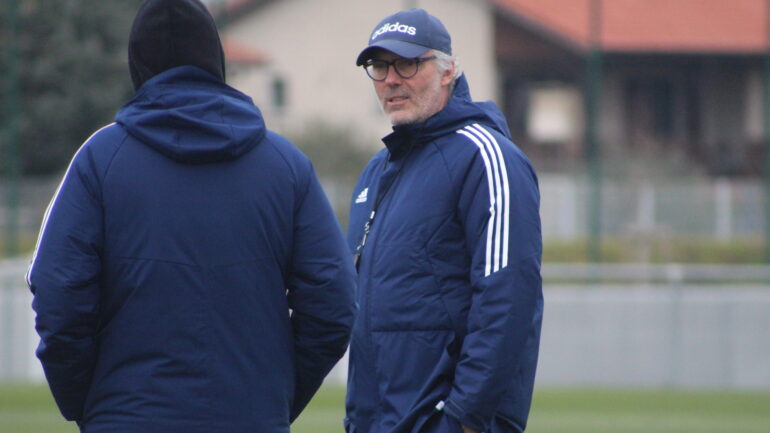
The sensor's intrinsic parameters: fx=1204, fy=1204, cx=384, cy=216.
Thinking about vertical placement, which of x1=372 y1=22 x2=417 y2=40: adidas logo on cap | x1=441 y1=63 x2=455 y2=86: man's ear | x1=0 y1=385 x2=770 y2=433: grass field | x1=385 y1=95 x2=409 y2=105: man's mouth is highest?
x1=372 y1=22 x2=417 y2=40: adidas logo on cap

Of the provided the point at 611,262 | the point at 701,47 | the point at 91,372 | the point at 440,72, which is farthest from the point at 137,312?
the point at 701,47

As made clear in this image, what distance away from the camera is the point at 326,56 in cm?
1894

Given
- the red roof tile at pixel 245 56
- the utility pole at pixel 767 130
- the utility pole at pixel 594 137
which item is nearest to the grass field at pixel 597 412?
the utility pole at pixel 594 137

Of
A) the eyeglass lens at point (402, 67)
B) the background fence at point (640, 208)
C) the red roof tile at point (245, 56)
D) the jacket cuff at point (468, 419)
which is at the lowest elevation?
the background fence at point (640, 208)

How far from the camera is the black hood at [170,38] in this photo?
2891 millimetres

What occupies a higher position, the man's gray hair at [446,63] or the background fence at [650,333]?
the man's gray hair at [446,63]

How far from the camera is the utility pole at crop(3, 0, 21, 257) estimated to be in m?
12.8

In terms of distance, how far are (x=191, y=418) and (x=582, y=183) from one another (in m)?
11.9

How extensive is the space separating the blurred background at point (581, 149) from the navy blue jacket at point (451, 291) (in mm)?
5619

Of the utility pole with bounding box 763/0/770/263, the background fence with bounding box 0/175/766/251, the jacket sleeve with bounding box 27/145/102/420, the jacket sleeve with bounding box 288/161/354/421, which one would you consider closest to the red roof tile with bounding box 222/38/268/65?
the background fence with bounding box 0/175/766/251

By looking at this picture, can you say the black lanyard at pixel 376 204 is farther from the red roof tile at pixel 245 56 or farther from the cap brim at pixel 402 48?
the red roof tile at pixel 245 56

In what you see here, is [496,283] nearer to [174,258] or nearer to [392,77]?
[392,77]

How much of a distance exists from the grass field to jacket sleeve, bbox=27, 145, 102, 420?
19.8 feet

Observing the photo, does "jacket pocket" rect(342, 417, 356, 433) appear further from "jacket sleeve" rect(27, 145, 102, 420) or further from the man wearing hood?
"jacket sleeve" rect(27, 145, 102, 420)
